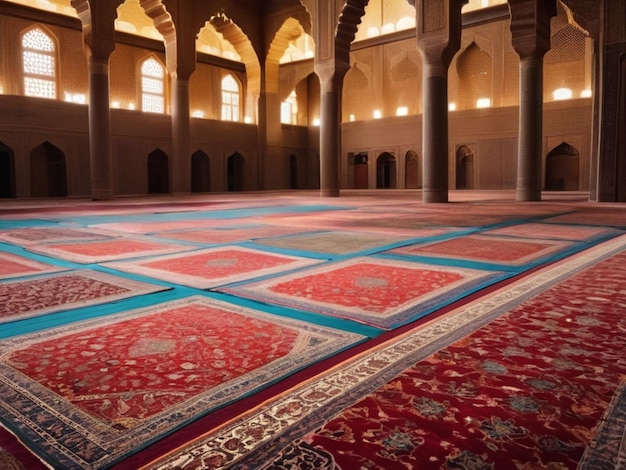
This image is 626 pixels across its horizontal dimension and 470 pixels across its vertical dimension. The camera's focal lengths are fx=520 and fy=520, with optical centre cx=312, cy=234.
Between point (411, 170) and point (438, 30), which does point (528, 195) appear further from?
point (411, 170)

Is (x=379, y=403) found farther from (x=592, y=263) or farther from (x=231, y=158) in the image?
(x=231, y=158)

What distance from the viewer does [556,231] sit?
495 centimetres

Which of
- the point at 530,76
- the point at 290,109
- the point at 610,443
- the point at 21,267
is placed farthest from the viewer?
the point at 290,109

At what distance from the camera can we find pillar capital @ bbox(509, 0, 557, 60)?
10023 mm

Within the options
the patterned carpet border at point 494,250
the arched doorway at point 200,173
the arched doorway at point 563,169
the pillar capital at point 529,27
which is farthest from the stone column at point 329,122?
the arched doorway at point 563,169

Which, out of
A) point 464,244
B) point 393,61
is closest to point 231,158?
point 393,61

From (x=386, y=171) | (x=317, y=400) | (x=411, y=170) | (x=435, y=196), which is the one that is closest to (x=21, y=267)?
(x=317, y=400)

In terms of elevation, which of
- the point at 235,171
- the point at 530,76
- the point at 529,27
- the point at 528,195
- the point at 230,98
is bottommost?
the point at 528,195

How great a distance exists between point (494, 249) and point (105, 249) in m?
2.91

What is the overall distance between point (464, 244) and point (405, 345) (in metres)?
2.66

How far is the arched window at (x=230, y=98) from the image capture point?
20.7 metres

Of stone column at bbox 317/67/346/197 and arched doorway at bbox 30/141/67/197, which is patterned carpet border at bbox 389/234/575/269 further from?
arched doorway at bbox 30/141/67/197

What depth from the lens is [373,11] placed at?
21141mm

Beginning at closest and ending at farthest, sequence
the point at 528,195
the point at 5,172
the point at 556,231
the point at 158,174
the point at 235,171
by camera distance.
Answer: the point at 556,231 < the point at 528,195 < the point at 5,172 < the point at 158,174 < the point at 235,171
